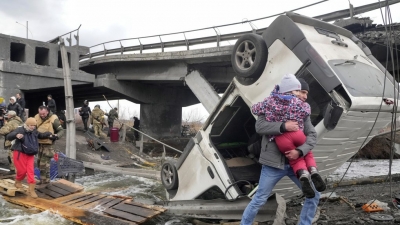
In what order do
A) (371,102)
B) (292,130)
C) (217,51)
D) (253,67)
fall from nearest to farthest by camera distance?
(292,130) < (371,102) < (253,67) < (217,51)

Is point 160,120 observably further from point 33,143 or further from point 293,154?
point 293,154

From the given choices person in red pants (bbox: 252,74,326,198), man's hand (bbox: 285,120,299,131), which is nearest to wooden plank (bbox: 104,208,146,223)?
person in red pants (bbox: 252,74,326,198)

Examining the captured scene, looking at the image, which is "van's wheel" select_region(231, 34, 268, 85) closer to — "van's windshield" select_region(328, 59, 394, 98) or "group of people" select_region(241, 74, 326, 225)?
"van's windshield" select_region(328, 59, 394, 98)

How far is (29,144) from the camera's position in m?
5.75

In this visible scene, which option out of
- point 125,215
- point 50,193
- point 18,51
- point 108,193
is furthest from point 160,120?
point 125,215

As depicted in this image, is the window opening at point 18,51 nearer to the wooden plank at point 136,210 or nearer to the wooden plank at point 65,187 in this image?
the wooden plank at point 65,187

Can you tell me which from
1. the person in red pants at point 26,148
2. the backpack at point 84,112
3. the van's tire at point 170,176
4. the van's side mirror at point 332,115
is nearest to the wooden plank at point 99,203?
the van's tire at point 170,176

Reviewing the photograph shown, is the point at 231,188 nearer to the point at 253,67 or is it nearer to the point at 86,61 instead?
the point at 253,67

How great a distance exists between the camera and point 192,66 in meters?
13.9

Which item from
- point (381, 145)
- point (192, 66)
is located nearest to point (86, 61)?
point (192, 66)

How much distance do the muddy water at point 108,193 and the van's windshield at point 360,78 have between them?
3.15 m

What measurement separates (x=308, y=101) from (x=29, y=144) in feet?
15.1

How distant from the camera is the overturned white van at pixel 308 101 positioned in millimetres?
Answer: 3820

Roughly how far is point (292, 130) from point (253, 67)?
→ 1582 millimetres
